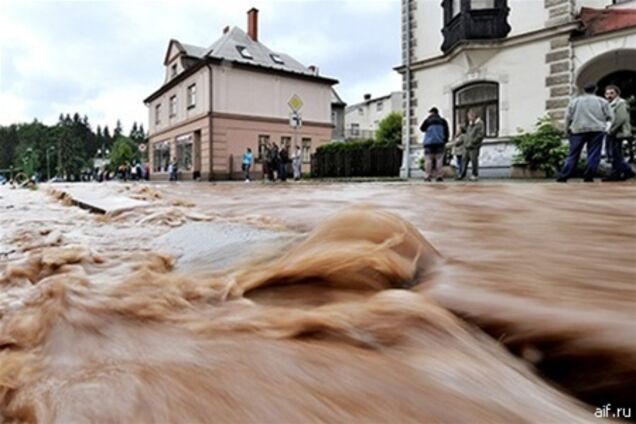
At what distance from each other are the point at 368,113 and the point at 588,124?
4987cm

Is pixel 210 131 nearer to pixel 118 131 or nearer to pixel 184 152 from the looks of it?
pixel 184 152

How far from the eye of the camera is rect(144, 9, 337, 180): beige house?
24.3m

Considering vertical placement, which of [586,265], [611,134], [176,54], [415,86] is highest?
[176,54]

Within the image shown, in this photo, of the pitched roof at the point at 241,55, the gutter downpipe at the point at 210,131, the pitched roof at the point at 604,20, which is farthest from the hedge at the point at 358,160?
the pitched roof at the point at 241,55

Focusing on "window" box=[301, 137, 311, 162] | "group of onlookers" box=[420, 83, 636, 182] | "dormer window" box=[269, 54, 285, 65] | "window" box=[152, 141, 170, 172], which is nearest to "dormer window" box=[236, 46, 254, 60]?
"dormer window" box=[269, 54, 285, 65]

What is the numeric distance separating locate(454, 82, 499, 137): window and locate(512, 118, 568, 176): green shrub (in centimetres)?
176

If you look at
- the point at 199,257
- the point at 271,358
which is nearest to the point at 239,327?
the point at 271,358

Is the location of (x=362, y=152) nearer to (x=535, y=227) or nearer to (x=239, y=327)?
(x=535, y=227)

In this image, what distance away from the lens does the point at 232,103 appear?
2455cm

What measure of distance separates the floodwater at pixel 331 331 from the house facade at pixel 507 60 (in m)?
12.5

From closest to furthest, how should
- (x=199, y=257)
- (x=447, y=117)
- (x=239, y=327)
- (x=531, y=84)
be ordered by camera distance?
(x=239, y=327), (x=199, y=257), (x=531, y=84), (x=447, y=117)

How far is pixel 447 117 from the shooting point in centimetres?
1509

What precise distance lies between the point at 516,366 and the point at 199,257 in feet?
4.11

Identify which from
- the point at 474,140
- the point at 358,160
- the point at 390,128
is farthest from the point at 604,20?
the point at 390,128
